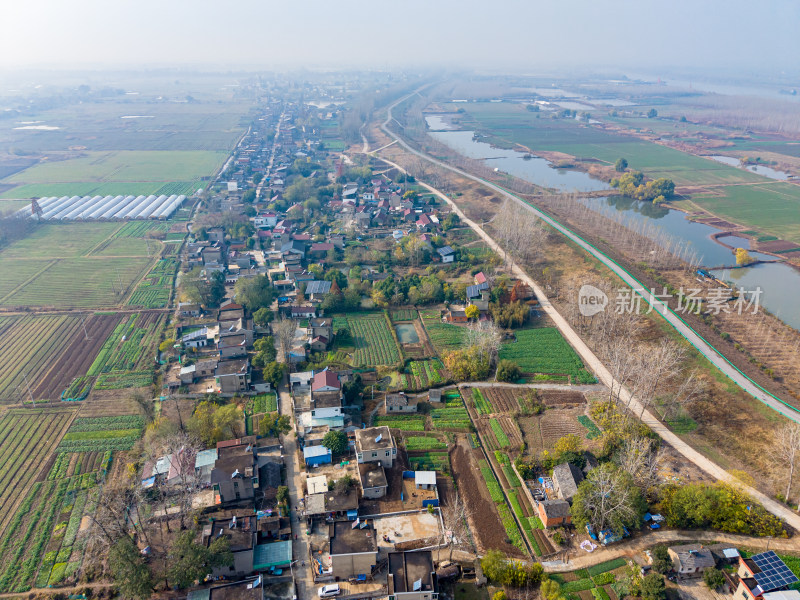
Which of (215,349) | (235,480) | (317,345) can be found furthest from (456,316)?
(235,480)

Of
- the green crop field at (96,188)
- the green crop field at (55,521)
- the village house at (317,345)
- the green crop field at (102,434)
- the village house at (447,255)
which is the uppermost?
the green crop field at (96,188)

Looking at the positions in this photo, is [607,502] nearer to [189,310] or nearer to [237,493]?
[237,493]

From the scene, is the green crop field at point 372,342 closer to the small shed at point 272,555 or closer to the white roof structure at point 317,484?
the white roof structure at point 317,484

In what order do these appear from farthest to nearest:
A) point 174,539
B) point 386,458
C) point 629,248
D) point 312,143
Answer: point 312,143, point 629,248, point 386,458, point 174,539

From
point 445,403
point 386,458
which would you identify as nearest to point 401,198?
point 445,403

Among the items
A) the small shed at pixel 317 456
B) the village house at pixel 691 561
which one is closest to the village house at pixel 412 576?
the small shed at pixel 317 456

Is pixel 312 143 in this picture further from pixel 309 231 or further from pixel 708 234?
pixel 708 234
